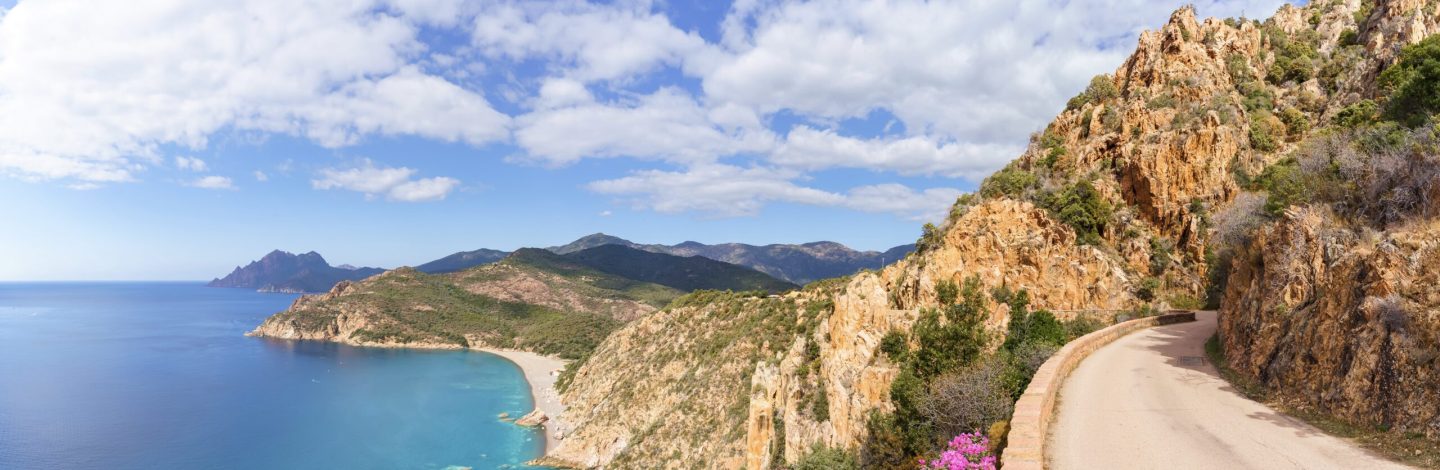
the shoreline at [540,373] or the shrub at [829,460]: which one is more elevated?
the shrub at [829,460]

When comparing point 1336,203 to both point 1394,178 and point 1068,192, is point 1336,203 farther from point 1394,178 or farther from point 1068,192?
point 1068,192

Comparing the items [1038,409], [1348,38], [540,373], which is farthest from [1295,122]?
[540,373]

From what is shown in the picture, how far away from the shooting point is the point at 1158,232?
2930 centimetres

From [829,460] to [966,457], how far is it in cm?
1460

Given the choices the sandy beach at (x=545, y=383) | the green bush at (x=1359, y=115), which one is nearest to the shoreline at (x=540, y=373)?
the sandy beach at (x=545, y=383)

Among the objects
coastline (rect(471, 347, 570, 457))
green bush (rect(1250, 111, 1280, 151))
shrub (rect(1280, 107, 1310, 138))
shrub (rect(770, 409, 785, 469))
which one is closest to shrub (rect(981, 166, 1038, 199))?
green bush (rect(1250, 111, 1280, 151))

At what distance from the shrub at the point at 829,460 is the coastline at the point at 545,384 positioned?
4901 centimetres

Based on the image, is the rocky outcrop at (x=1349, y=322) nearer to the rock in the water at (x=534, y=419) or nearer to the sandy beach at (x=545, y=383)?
the sandy beach at (x=545, y=383)

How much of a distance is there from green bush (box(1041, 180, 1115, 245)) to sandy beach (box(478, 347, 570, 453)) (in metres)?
56.8

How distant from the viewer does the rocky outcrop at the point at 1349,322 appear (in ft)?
30.8

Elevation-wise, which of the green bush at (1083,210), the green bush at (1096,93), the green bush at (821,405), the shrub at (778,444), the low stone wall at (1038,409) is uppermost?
the green bush at (1096,93)

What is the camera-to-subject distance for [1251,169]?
94.6 ft

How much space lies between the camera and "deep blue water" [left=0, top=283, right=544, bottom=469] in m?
67.9

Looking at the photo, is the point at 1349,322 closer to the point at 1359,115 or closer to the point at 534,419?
the point at 1359,115
